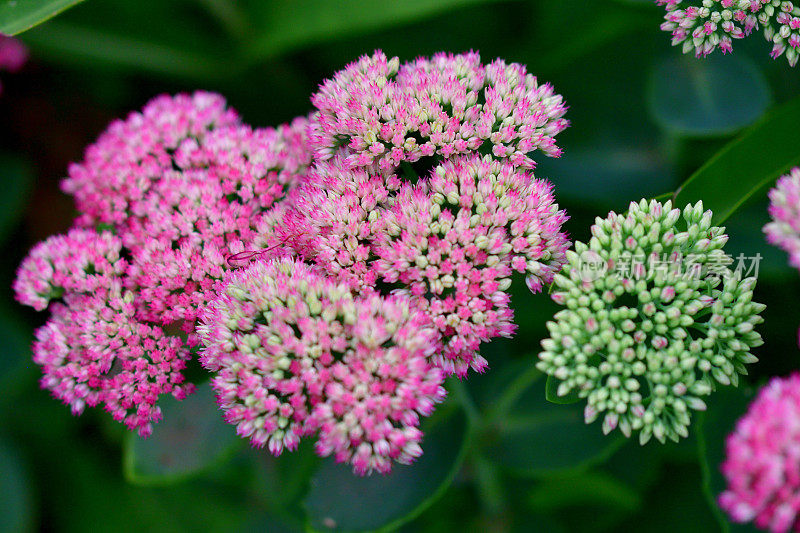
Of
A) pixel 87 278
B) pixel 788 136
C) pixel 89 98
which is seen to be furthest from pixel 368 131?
pixel 89 98

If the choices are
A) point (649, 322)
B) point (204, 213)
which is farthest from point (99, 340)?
point (649, 322)

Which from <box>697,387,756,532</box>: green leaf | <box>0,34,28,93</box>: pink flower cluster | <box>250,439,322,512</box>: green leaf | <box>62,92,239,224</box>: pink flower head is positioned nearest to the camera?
<box>697,387,756,532</box>: green leaf

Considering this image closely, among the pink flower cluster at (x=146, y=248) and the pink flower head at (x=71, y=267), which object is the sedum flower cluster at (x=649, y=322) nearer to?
the pink flower cluster at (x=146, y=248)

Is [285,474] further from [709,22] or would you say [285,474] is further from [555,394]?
[709,22]

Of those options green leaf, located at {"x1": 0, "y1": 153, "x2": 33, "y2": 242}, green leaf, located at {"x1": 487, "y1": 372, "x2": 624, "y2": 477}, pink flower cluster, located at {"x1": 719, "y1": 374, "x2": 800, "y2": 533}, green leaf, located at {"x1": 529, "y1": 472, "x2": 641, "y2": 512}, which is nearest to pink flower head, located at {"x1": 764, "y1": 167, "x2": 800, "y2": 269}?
pink flower cluster, located at {"x1": 719, "y1": 374, "x2": 800, "y2": 533}

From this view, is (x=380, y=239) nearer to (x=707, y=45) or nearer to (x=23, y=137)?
(x=707, y=45)

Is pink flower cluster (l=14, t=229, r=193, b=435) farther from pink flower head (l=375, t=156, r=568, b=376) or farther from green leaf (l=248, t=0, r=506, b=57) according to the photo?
green leaf (l=248, t=0, r=506, b=57)
